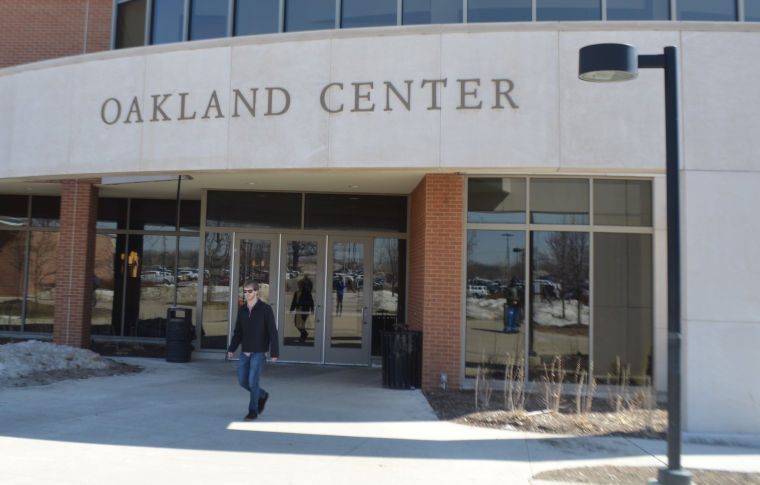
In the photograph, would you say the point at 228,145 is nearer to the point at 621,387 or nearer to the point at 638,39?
the point at 638,39

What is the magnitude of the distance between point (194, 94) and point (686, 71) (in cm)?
807

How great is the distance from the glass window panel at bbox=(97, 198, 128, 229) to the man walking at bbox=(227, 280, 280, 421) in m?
10.7

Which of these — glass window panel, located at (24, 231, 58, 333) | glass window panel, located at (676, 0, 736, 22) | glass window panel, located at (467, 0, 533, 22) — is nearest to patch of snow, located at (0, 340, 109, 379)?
glass window panel, located at (24, 231, 58, 333)

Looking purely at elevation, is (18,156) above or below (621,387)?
above

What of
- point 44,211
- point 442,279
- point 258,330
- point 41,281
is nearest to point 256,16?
point 442,279

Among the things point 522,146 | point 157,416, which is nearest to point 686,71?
point 522,146

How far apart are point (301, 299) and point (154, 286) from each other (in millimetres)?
5334

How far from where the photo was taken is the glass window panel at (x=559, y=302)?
35.0 ft

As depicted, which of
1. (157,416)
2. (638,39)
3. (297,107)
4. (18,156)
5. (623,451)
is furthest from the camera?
(18,156)

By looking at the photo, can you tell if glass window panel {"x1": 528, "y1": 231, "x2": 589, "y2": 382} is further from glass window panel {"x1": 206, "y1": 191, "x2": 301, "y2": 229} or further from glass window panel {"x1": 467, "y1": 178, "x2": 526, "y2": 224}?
glass window panel {"x1": 206, "y1": 191, "x2": 301, "y2": 229}

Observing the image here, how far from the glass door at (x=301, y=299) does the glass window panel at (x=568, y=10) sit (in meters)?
6.71

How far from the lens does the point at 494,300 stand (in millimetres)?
10867

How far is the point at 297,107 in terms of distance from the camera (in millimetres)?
10461

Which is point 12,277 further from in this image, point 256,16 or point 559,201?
point 559,201
